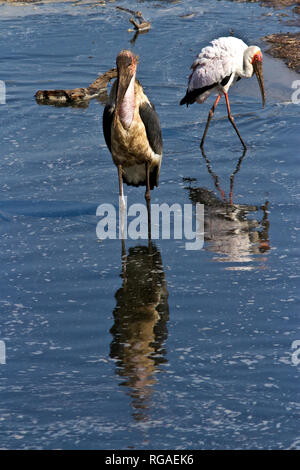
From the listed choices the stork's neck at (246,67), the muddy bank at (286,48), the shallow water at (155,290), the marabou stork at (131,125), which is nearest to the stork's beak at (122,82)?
the marabou stork at (131,125)

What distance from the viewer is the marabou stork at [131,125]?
748cm

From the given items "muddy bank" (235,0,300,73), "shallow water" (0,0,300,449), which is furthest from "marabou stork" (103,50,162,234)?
"muddy bank" (235,0,300,73)

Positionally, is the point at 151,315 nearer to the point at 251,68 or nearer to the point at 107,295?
the point at 107,295

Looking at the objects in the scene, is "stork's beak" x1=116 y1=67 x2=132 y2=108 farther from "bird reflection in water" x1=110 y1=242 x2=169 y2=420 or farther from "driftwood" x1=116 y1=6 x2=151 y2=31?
"driftwood" x1=116 y1=6 x2=151 y2=31

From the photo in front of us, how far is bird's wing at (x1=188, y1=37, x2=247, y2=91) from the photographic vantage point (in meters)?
10.3

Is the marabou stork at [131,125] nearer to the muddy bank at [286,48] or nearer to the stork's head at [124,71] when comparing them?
the stork's head at [124,71]

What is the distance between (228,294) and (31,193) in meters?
2.93

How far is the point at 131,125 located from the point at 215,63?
2955 millimetres

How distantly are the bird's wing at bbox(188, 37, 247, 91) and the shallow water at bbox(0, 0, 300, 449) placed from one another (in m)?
0.67

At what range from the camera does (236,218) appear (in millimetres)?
8227

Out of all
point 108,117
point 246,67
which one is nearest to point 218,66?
point 246,67

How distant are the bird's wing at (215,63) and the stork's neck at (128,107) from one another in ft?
9.26

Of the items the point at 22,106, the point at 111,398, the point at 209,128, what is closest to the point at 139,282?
the point at 111,398
